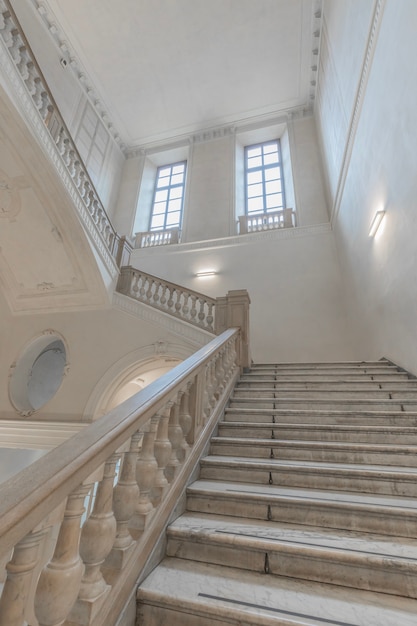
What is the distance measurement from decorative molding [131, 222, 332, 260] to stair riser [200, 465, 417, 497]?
6361 millimetres

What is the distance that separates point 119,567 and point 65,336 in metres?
5.30

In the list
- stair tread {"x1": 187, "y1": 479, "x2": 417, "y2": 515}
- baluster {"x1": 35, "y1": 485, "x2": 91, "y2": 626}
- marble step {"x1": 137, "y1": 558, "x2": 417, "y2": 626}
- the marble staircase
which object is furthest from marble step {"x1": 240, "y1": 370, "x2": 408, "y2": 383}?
baluster {"x1": 35, "y1": 485, "x2": 91, "y2": 626}

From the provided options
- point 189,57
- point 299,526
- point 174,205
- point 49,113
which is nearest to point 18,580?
point 299,526

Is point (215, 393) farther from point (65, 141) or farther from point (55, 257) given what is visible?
point (65, 141)

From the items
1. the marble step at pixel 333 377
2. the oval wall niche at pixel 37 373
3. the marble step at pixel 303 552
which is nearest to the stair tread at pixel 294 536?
the marble step at pixel 303 552

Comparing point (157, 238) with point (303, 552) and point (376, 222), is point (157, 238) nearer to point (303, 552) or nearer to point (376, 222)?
point (376, 222)

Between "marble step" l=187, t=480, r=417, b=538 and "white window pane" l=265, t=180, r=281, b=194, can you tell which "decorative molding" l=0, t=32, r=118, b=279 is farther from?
"white window pane" l=265, t=180, r=281, b=194

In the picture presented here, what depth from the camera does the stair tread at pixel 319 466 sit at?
1.91 metres

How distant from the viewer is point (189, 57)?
8.45 metres

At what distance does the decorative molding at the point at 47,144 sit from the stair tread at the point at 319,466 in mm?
4519

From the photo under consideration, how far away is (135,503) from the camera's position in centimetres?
129

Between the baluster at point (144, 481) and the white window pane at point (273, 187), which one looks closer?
A: the baluster at point (144, 481)

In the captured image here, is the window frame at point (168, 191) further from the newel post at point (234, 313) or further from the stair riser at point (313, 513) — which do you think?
the stair riser at point (313, 513)

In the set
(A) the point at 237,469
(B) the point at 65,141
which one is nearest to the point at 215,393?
(A) the point at 237,469
